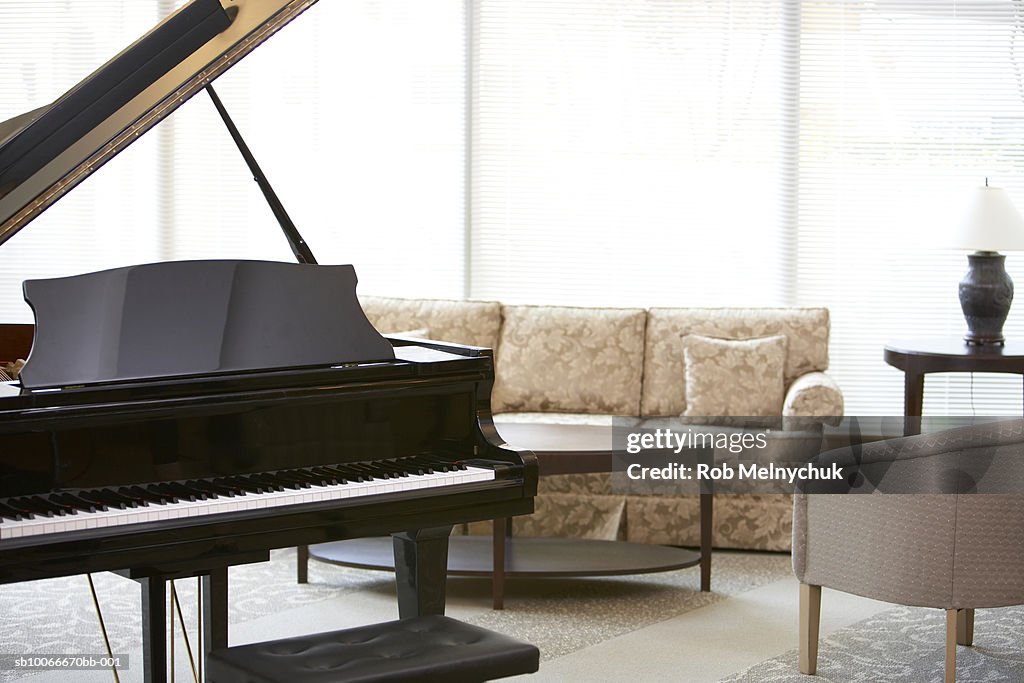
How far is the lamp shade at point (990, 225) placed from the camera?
509cm

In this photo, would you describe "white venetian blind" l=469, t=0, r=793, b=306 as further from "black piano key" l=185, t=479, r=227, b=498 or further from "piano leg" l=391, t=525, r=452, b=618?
"black piano key" l=185, t=479, r=227, b=498

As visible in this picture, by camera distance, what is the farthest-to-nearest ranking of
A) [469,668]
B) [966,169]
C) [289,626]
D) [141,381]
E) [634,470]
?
[966,169]
[634,470]
[289,626]
[141,381]
[469,668]

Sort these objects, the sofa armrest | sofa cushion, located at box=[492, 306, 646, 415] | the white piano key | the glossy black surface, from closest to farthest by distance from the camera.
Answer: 1. the white piano key
2. the glossy black surface
3. the sofa armrest
4. sofa cushion, located at box=[492, 306, 646, 415]

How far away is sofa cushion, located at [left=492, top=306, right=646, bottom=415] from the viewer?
18.1ft

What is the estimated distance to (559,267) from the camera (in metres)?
6.07

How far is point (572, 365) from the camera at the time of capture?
18.2ft

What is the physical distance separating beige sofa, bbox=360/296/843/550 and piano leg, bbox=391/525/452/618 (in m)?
2.15

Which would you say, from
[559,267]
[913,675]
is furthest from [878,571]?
[559,267]

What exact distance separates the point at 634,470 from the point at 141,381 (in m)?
2.78

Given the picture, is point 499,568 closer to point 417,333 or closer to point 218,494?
point 417,333

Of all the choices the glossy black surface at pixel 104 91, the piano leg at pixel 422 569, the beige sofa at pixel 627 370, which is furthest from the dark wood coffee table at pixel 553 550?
the glossy black surface at pixel 104 91

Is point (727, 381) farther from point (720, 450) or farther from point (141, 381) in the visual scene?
point (141, 381)

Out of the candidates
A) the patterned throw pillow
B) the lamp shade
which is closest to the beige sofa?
the patterned throw pillow

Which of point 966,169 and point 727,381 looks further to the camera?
point 966,169
